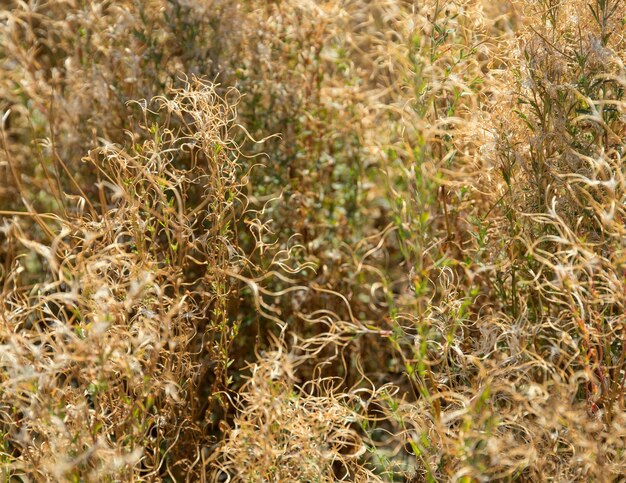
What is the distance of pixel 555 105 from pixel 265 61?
2.79 feet

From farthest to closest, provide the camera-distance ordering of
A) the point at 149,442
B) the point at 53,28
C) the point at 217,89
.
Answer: the point at 53,28 → the point at 217,89 → the point at 149,442

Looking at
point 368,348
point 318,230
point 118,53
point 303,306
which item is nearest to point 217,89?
point 118,53

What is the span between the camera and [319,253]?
2184 mm

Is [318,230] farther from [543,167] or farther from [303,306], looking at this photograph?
[543,167]

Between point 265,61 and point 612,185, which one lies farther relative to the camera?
point 265,61

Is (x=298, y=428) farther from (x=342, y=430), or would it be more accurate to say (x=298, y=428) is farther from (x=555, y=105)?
(x=555, y=105)

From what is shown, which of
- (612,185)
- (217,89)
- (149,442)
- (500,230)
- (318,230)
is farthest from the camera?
(318,230)

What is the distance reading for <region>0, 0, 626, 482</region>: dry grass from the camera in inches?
49.1

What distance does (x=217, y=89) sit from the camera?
81.2 inches

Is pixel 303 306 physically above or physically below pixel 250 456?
below

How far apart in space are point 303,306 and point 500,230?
2.03 feet

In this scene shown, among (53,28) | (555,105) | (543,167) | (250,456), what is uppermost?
(555,105)

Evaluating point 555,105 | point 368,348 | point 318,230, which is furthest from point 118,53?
point 555,105

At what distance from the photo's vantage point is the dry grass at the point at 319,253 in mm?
1248
